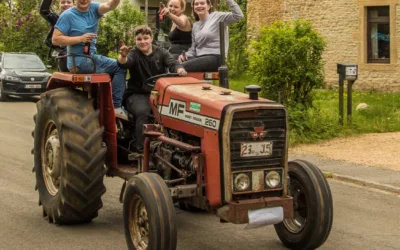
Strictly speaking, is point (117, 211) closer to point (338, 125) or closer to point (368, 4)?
point (338, 125)

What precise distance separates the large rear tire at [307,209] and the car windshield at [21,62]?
21113mm

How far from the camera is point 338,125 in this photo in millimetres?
16125

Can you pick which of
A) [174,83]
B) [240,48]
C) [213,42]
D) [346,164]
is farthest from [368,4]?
[174,83]

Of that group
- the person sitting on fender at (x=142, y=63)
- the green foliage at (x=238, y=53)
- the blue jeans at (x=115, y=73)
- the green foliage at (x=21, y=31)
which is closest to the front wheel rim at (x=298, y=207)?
the person sitting on fender at (x=142, y=63)

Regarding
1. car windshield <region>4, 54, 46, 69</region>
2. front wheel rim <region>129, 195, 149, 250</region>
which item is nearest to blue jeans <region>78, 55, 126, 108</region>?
front wheel rim <region>129, 195, 149, 250</region>

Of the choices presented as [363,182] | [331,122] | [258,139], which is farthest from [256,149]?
[331,122]

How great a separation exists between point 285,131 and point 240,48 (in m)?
24.3

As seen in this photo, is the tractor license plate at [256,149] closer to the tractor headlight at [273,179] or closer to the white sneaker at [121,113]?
the tractor headlight at [273,179]

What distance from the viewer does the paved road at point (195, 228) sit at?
8047 mm

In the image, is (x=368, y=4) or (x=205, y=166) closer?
(x=205, y=166)

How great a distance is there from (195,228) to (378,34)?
18.8 meters

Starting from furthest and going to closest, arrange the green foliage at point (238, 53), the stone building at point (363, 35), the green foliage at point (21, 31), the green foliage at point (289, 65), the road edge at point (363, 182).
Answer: the green foliage at point (21, 31) → the green foliage at point (238, 53) → the stone building at point (363, 35) → the green foliage at point (289, 65) → the road edge at point (363, 182)

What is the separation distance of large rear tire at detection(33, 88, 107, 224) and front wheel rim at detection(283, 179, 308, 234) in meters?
1.94

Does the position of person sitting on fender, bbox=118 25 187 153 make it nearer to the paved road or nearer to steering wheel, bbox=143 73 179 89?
steering wheel, bbox=143 73 179 89
